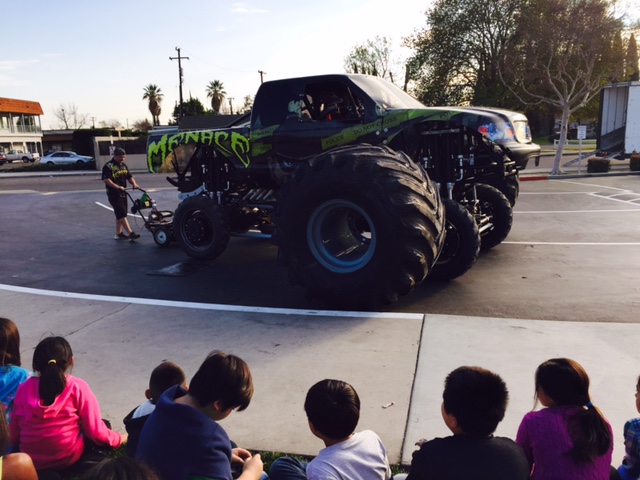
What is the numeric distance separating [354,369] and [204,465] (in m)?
2.23

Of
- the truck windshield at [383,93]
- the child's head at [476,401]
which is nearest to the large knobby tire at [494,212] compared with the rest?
the truck windshield at [383,93]

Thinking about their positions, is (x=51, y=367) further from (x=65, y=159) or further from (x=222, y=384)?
(x=65, y=159)

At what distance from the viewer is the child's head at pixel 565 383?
2.65 m

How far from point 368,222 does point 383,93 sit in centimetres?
243

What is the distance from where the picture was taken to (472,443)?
242 cm

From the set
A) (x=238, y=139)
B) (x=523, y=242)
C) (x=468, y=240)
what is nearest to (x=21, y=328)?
(x=238, y=139)

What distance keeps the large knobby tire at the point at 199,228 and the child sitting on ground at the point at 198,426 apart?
590 centimetres

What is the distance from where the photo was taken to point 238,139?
8297 mm

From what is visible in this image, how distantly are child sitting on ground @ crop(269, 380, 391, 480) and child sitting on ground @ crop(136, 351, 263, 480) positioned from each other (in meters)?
0.33

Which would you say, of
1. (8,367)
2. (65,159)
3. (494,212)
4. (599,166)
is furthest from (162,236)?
(65,159)

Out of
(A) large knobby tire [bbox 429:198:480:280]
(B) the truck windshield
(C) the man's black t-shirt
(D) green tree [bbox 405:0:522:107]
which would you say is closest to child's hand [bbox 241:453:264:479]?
(A) large knobby tire [bbox 429:198:480:280]

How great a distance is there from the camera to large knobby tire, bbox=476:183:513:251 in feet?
29.1

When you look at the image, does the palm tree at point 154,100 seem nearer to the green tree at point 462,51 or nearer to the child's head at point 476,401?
the green tree at point 462,51

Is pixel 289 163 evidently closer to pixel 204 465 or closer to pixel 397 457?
pixel 397 457
